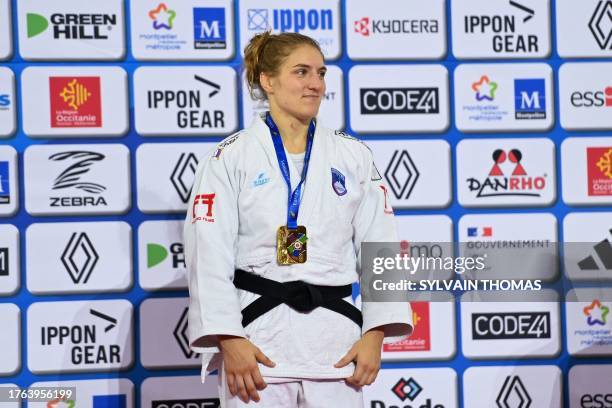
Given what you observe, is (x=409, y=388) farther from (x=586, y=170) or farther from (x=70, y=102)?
(x=70, y=102)

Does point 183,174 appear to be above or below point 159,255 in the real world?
above

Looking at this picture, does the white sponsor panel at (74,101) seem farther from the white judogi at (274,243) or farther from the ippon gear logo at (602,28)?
the ippon gear logo at (602,28)

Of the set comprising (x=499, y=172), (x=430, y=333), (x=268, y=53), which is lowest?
(x=430, y=333)

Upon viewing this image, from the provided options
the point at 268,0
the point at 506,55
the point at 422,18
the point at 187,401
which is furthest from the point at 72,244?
the point at 506,55

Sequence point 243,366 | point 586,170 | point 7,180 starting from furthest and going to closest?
point 586,170 < point 7,180 < point 243,366

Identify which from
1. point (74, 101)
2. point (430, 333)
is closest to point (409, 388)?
point (430, 333)

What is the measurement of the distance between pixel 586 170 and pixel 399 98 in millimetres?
920

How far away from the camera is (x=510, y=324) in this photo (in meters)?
3.81

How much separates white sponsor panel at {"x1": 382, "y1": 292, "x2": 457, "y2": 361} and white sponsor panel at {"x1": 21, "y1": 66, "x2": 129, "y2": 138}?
5.00 ft

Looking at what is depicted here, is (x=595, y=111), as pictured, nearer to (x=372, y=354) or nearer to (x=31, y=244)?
(x=372, y=354)

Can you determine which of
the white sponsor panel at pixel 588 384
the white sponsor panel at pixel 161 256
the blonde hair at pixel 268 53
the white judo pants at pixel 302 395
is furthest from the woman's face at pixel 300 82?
the white sponsor panel at pixel 588 384

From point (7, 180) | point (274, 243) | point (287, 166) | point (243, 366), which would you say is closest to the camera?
point (243, 366)

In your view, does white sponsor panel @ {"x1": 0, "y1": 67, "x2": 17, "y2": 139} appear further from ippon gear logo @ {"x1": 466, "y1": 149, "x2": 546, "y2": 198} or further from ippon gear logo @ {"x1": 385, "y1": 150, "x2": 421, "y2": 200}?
ippon gear logo @ {"x1": 466, "y1": 149, "x2": 546, "y2": 198}

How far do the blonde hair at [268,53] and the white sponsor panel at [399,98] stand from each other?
909mm
